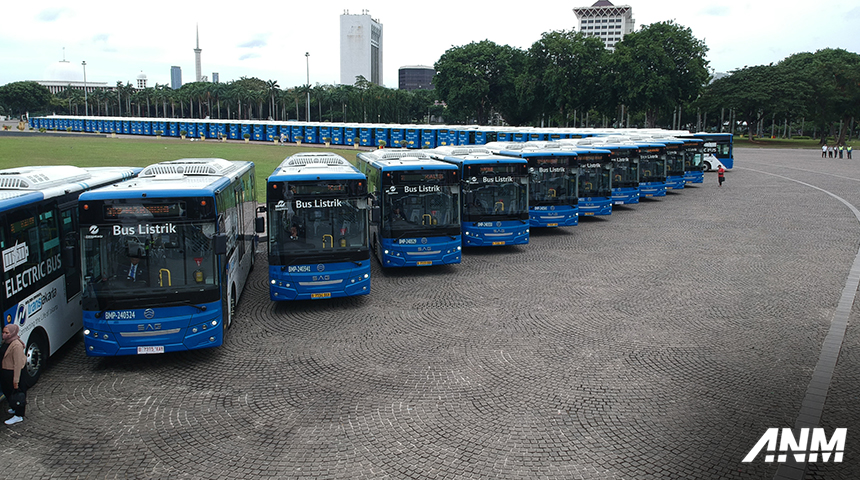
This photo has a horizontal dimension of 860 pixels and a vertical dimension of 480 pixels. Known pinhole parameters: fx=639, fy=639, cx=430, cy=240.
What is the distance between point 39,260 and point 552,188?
16.9 m

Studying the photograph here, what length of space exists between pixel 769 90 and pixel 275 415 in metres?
81.9

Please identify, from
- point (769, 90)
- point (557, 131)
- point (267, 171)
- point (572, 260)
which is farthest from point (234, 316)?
point (769, 90)

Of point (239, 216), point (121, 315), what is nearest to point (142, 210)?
point (121, 315)

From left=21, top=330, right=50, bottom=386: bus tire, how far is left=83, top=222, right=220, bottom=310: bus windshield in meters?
0.94

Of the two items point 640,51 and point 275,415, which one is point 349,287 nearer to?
point 275,415

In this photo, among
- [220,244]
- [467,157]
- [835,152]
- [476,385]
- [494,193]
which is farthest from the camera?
[835,152]

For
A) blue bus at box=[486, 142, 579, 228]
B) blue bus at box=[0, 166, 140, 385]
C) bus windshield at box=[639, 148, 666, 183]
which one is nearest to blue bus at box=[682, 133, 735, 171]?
bus windshield at box=[639, 148, 666, 183]

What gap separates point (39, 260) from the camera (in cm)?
995

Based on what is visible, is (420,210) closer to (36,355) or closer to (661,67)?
(36,355)

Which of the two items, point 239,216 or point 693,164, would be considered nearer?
point 239,216

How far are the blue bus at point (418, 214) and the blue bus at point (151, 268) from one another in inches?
254

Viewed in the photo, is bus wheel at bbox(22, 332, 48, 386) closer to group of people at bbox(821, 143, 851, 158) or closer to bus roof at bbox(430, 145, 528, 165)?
bus roof at bbox(430, 145, 528, 165)

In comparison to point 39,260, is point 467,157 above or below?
above

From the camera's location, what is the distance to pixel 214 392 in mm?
9492
